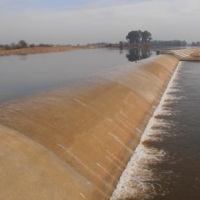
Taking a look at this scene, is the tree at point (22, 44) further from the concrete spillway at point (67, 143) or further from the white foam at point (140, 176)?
the white foam at point (140, 176)

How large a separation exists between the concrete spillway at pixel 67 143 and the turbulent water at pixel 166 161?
388 millimetres

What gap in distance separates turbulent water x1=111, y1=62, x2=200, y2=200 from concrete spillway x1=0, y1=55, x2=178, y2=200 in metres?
0.39

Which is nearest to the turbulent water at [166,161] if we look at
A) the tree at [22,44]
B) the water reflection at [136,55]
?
the water reflection at [136,55]

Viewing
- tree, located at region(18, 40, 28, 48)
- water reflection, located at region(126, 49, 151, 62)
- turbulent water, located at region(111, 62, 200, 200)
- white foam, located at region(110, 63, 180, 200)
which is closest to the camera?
Answer: white foam, located at region(110, 63, 180, 200)

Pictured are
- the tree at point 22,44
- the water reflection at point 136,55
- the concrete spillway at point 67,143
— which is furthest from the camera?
the tree at point 22,44

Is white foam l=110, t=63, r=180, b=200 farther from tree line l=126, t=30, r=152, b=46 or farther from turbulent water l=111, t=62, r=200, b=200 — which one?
tree line l=126, t=30, r=152, b=46

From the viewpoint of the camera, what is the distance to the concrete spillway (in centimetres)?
680

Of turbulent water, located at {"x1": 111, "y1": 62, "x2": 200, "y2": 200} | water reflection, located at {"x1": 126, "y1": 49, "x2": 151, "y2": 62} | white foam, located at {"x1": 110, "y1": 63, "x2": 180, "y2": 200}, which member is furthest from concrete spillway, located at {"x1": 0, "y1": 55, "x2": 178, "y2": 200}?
water reflection, located at {"x1": 126, "y1": 49, "x2": 151, "y2": 62}

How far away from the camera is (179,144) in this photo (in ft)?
39.1

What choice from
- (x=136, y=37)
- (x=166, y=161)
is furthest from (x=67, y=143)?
(x=136, y=37)

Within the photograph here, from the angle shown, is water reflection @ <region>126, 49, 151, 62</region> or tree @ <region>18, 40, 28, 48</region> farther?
tree @ <region>18, 40, 28, 48</region>

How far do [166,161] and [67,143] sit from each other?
3.49 metres

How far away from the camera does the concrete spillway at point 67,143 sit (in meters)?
6.80

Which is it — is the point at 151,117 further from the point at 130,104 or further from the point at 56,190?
the point at 56,190
